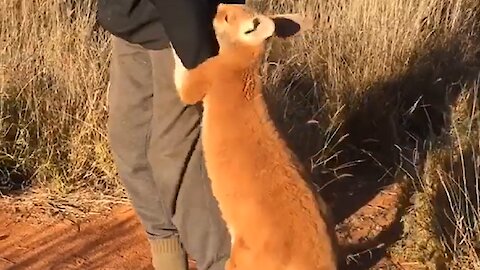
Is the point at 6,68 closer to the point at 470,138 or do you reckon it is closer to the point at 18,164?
the point at 18,164

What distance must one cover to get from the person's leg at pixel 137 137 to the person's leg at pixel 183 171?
0.25ft

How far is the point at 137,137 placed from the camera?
10.5 feet

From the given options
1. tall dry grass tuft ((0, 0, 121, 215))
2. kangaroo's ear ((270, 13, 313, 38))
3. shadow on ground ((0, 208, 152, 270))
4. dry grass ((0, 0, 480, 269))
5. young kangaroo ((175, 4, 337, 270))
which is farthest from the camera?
tall dry grass tuft ((0, 0, 121, 215))

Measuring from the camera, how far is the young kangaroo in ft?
9.03

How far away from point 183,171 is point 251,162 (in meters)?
0.39

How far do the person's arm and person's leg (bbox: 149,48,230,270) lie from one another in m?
0.17

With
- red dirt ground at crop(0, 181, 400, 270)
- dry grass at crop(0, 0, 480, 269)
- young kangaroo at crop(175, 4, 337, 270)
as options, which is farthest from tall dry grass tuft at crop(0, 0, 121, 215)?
young kangaroo at crop(175, 4, 337, 270)

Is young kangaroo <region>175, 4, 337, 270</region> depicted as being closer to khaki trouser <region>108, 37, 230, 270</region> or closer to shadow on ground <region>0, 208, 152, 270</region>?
khaki trouser <region>108, 37, 230, 270</region>

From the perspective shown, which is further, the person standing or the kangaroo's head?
the person standing

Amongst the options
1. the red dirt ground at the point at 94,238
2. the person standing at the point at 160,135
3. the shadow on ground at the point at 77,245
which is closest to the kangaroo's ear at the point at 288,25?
the person standing at the point at 160,135

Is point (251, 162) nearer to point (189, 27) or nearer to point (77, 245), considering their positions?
point (189, 27)

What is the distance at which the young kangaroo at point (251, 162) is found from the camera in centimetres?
275

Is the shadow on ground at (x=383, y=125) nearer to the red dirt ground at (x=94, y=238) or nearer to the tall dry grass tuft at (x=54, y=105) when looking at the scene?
the red dirt ground at (x=94, y=238)

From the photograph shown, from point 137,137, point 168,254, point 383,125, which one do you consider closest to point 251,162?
point 137,137
